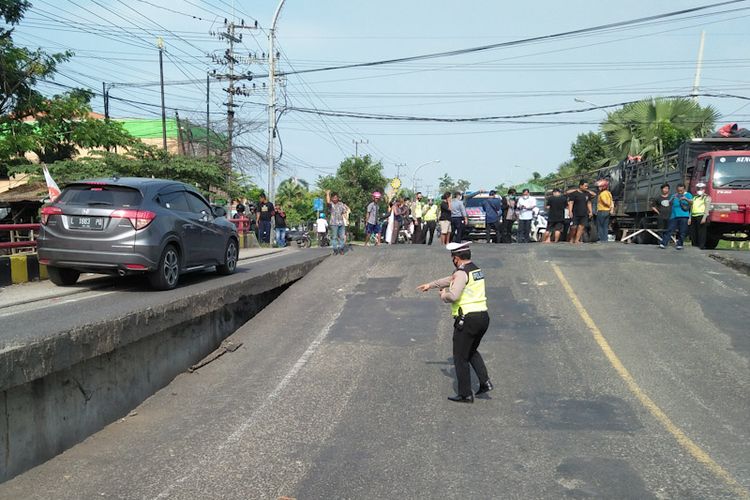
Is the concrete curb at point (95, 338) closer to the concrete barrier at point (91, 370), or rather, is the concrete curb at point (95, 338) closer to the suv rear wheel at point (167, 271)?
the concrete barrier at point (91, 370)

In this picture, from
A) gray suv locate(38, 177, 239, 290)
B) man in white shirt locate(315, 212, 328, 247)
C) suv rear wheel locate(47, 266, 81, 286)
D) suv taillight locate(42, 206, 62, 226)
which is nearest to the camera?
gray suv locate(38, 177, 239, 290)

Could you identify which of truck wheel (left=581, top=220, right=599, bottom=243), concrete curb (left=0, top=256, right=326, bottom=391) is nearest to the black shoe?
concrete curb (left=0, top=256, right=326, bottom=391)

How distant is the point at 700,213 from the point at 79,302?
14835 mm

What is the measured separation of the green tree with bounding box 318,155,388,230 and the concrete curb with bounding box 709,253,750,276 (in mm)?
30987

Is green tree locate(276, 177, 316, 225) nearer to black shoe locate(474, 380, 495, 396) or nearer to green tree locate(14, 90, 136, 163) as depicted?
green tree locate(14, 90, 136, 163)

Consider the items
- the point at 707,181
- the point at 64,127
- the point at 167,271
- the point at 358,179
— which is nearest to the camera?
the point at 167,271

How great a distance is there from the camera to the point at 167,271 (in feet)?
34.7

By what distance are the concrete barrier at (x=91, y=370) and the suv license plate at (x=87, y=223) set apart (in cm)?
178

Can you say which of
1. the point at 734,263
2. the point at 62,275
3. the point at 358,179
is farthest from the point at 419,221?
the point at 358,179

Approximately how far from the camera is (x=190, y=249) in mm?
11242

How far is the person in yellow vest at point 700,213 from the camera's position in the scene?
17.2m

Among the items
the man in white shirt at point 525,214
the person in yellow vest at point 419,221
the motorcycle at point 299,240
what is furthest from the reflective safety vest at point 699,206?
the motorcycle at point 299,240

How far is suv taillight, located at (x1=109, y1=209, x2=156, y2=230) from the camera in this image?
9812mm

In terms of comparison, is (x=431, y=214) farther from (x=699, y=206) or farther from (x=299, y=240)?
(x=299, y=240)
